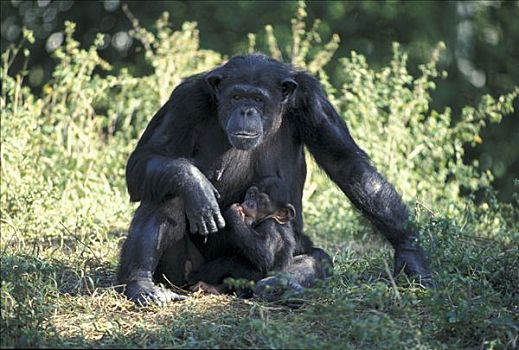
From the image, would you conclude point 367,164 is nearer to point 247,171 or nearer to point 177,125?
point 247,171

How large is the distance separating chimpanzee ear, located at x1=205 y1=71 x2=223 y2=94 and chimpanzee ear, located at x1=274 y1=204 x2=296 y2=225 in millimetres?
926

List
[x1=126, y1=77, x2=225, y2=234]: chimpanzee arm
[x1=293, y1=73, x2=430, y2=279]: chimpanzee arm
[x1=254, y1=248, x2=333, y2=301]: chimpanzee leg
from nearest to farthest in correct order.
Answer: [x1=254, y1=248, x2=333, y2=301]: chimpanzee leg → [x1=126, y1=77, x2=225, y2=234]: chimpanzee arm → [x1=293, y1=73, x2=430, y2=279]: chimpanzee arm

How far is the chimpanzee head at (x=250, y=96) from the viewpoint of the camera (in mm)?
7246

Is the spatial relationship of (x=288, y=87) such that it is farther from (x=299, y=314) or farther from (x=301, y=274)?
(x=299, y=314)

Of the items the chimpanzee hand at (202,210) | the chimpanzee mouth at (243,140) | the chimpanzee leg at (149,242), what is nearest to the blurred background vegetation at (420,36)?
the chimpanzee mouth at (243,140)

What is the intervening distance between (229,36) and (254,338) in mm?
10551

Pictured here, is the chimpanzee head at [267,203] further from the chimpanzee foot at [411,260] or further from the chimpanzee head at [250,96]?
the chimpanzee foot at [411,260]

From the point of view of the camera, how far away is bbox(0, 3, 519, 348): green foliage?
19.2ft

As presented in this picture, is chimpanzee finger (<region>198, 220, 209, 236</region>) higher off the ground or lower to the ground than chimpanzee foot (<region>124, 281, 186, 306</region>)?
higher

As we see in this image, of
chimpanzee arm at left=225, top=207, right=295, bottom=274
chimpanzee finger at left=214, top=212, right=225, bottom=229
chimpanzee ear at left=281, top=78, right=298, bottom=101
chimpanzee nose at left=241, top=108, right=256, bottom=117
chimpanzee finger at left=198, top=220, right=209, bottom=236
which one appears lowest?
chimpanzee arm at left=225, top=207, right=295, bottom=274

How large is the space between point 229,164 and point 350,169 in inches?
33.3

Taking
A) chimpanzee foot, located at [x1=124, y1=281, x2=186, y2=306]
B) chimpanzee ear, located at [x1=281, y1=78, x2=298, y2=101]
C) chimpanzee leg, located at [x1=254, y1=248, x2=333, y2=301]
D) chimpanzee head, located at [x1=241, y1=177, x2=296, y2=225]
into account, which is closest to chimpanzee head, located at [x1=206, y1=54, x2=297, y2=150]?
chimpanzee ear, located at [x1=281, y1=78, x2=298, y2=101]

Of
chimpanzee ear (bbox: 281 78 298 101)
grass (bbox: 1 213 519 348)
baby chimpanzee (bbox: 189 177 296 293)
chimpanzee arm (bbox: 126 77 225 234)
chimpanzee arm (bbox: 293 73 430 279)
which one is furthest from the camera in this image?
chimpanzee arm (bbox: 293 73 430 279)

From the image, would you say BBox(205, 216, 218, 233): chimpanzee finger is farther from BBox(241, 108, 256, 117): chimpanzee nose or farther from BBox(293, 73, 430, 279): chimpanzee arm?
BBox(293, 73, 430, 279): chimpanzee arm
